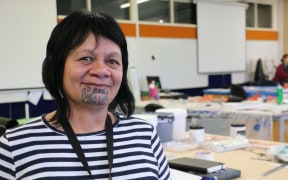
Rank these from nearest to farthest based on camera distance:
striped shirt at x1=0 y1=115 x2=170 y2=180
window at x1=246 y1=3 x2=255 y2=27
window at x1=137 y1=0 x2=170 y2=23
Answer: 1. striped shirt at x1=0 y1=115 x2=170 y2=180
2. window at x1=137 y1=0 x2=170 y2=23
3. window at x1=246 y1=3 x2=255 y2=27

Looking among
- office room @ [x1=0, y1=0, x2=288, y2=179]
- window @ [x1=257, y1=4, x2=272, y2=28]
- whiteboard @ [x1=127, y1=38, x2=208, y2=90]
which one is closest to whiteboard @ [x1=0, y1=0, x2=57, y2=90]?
office room @ [x1=0, y1=0, x2=288, y2=179]

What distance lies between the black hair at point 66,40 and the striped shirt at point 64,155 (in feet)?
0.27

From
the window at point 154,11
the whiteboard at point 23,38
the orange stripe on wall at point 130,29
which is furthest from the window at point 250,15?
the whiteboard at point 23,38

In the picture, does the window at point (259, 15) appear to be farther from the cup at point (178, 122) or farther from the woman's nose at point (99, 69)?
the woman's nose at point (99, 69)

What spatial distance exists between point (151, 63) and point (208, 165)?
5.22 meters

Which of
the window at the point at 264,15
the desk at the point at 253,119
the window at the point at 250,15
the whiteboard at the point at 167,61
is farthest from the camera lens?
the window at the point at 264,15

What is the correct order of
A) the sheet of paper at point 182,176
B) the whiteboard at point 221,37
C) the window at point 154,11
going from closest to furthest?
1. the sheet of paper at point 182,176
2. the window at point 154,11
3. the whiteboard at point 221,37

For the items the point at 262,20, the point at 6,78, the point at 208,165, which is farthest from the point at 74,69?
the point at 262,20

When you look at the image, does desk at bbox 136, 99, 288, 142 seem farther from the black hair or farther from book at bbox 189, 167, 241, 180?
the black hair

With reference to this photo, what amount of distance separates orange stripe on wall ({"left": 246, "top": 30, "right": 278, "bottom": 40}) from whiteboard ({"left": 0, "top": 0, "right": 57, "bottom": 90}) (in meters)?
5.25

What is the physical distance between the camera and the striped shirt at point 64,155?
3.19 ft

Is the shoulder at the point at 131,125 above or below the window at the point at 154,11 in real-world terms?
below

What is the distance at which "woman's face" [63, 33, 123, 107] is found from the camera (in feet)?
3.29

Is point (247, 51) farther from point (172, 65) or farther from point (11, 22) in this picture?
point (11, 22)
